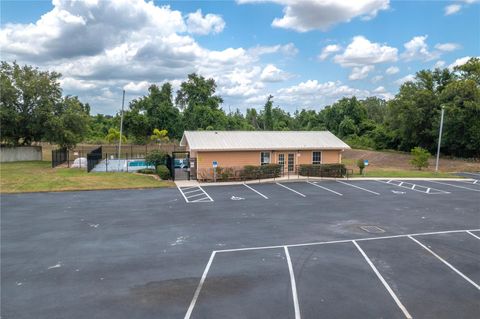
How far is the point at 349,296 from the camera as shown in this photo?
7859mm

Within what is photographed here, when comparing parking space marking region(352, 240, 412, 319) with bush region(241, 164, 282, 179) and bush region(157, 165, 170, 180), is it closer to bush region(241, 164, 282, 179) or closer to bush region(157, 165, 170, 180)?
bush region(241, 164, 282, 179)

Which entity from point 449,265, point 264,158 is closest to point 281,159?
point 264,158

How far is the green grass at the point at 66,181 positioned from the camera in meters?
22.5

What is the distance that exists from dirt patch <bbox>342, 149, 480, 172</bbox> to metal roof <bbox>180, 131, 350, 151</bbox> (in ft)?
28.7

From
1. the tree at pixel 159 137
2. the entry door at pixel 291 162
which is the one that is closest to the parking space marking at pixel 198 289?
the entry door at pixel 291 162

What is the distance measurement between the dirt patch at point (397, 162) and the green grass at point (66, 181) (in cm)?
2319

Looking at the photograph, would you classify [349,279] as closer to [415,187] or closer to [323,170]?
[415,187]

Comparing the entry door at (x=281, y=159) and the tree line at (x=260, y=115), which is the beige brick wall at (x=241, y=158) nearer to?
the entry door at (x=281, y=159)

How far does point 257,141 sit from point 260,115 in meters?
60.6

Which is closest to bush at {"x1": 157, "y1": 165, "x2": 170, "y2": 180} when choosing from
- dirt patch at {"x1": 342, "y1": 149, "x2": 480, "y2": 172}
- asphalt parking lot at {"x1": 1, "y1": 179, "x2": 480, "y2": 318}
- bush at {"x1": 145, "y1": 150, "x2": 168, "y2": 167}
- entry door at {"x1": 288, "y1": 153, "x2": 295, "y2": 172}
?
bush at {"x1": 145, "y1": 150, "x2": 168, "y2": 167}

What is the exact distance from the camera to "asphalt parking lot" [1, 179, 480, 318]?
7.48 metres

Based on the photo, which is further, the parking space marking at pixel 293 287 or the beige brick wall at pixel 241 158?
the beige brick wall at pixel 241 158

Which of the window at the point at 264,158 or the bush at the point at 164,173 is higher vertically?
the window at the point at 264,158

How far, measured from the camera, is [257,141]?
29.9 m
